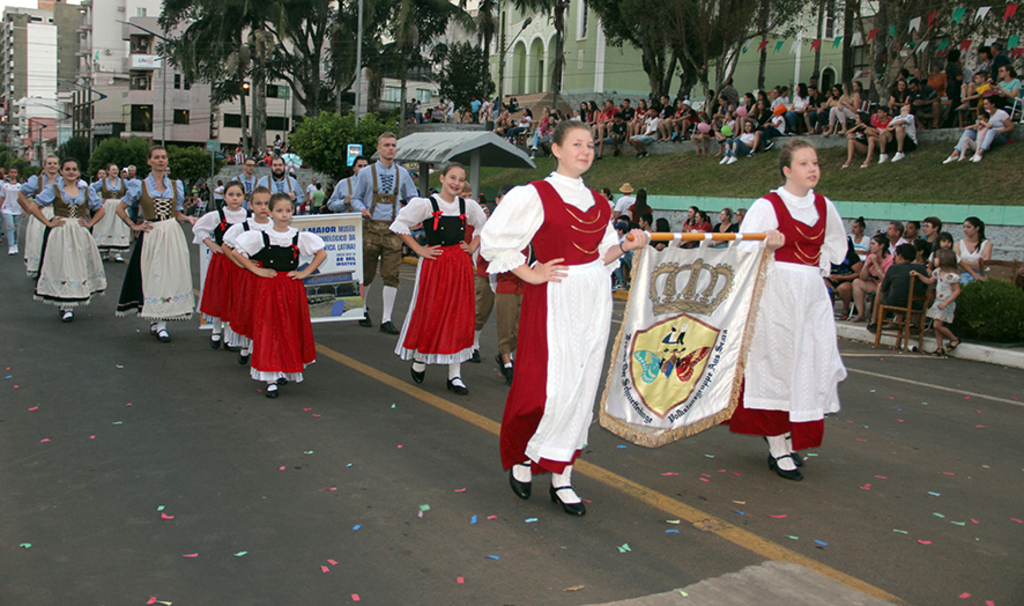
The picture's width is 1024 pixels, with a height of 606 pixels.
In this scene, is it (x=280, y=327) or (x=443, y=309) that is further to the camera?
(x=443, y=309)

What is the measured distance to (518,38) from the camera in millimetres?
56875

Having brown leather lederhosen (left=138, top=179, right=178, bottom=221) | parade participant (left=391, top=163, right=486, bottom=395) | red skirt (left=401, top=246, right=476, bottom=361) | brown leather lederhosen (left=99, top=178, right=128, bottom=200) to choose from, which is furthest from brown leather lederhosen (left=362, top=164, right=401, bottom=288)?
brown leather lederhosen (left=99, top=178, right=128, bottom=200)

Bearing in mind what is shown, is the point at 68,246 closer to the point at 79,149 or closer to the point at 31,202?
the point at 31,202

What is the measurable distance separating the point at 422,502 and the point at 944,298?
337 inches

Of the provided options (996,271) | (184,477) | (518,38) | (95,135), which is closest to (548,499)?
(184,477)

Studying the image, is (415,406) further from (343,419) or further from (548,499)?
(548,499)

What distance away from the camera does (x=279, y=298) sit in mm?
7223

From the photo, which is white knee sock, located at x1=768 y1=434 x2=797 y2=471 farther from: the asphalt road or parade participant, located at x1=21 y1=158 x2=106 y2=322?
parade participant, located at x1=21 y1=158 x2=106 y2=322

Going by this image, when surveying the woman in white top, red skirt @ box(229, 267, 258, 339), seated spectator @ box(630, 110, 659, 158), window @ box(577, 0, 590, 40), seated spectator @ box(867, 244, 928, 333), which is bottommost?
red skirt @ box(229, 267, 258, 339)

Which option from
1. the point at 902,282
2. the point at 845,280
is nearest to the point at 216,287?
the point at 902,282

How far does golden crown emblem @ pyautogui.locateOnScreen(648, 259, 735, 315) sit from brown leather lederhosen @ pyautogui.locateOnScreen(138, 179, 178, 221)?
22.0 ft

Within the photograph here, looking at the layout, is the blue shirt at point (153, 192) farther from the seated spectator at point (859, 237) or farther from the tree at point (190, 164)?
the tree at point (190, 164)

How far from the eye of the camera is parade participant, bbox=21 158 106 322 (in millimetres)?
10711

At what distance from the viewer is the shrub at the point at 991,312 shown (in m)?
10.7
